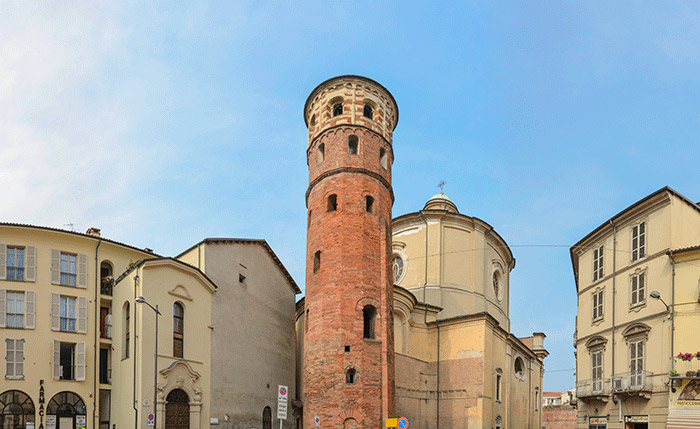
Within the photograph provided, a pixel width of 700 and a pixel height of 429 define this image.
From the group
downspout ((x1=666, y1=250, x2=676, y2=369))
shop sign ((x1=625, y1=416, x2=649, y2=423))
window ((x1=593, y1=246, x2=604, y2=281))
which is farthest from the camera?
window ((x1=593, y1=246, x2=604, y2=281))

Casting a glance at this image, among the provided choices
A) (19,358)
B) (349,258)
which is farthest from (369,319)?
(19,358)

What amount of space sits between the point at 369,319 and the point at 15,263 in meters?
18.1

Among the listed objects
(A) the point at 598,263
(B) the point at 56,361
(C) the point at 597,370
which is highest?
(A) the point at 598,263

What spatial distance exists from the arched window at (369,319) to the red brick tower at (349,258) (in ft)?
0.17

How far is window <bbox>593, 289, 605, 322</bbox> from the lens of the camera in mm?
31453

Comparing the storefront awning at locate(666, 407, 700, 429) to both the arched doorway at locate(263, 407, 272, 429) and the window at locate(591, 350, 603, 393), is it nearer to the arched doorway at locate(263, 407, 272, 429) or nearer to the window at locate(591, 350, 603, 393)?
the window at locate(591, 350, 603, 393)

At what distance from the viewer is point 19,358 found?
2842 centimetres

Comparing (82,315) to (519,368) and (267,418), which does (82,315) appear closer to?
(267,418)

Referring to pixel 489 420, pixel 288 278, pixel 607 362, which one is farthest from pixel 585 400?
pixel 288 278

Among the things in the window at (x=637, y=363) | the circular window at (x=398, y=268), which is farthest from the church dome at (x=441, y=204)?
the window at (x=637, y=363)

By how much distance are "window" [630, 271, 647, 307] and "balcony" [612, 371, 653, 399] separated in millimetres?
3347

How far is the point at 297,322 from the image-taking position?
4084 cm

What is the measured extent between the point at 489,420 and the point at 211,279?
17920mm

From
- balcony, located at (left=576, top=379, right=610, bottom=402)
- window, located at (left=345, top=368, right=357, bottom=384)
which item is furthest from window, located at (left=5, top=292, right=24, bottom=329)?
balcony, located at (left=576, top=379, right=610, bottom=402)
